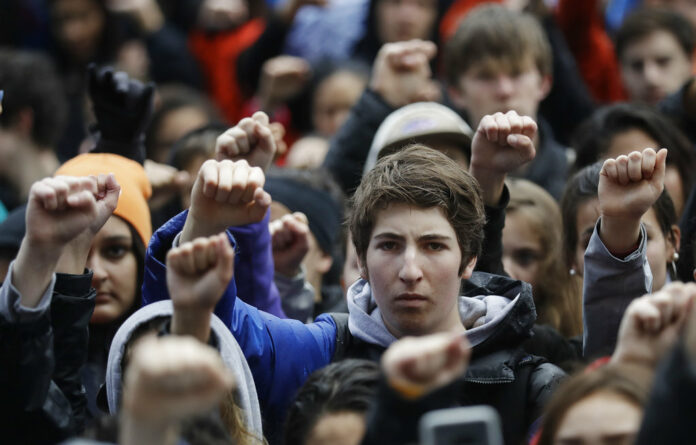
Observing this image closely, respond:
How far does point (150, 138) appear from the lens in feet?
19.7

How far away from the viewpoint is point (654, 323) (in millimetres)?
2404

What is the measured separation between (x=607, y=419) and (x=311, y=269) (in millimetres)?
2100

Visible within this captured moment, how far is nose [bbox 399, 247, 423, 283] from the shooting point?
Result: 3039 mm

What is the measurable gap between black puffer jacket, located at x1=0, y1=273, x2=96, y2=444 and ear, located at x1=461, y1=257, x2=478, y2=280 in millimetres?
1061

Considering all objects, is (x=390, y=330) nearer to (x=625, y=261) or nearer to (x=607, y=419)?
(x=625, y=261)

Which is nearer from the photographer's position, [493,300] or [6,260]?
[493,300]

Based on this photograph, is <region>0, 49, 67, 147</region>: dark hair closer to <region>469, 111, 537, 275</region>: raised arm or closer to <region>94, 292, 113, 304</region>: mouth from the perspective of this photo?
<region>94, 292, 113, 304</region>: mouth

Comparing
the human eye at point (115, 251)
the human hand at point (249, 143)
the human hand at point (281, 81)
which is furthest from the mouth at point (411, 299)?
the human hand at point (281, 81)

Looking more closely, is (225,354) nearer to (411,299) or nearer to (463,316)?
(411,299)

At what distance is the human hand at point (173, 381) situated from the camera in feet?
6.46

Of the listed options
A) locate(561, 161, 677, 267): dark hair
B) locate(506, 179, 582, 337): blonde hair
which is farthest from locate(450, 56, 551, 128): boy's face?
locate(561, 161, 677, 267): dark hair

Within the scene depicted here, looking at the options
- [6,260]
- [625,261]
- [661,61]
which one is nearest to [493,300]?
[625,261]

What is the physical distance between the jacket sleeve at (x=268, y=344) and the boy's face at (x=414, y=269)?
0.24 metres

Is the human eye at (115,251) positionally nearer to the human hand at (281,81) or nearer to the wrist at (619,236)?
the wrist at (619,236)
